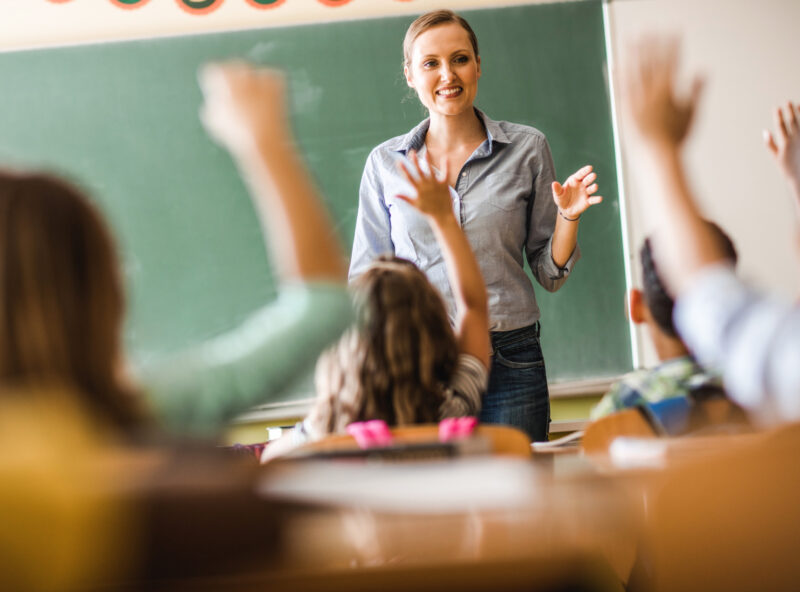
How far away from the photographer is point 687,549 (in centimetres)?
46

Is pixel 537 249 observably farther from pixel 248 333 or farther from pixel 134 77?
pixel 134 77

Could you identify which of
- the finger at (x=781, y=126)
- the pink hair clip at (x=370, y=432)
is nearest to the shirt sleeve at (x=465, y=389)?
the pink hair clip at (x=370, y=432)

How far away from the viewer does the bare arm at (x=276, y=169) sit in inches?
28.7

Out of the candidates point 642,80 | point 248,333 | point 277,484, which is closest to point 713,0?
point 642,80

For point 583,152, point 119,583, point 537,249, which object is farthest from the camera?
point 583,152

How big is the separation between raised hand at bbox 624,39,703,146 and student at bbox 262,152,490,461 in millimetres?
852

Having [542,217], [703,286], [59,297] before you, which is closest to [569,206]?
[542,217]

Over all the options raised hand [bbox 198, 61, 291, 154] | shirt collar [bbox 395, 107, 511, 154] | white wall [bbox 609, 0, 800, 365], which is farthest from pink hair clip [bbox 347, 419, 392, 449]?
white wall [bbox 609, 0, 800, 365]

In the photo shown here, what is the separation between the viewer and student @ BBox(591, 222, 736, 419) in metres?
1.33

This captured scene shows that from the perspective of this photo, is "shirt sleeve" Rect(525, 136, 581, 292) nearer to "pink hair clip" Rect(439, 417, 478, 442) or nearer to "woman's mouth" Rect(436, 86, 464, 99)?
"woman's mouth" Rect(436, 86, 464, 99)

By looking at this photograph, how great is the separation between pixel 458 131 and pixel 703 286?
6.03 feet

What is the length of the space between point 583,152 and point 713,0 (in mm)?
839

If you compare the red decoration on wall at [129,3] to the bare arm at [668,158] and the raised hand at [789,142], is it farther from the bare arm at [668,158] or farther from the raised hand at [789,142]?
the bare arm at [668,158]

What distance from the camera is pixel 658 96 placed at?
0.70 m
